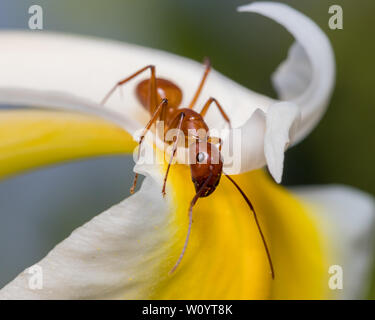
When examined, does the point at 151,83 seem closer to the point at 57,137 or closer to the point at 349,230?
the point at 57,137

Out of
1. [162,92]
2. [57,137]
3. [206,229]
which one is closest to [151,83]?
[162,92]

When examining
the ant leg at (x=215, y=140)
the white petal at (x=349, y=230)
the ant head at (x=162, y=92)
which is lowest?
the white petal at (x=349, y=230)

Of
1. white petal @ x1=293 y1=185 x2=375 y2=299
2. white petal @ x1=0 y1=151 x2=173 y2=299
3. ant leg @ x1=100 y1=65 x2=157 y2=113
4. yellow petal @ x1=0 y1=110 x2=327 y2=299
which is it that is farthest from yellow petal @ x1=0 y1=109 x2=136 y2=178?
white petal @ x1=293 y1=185 x2=375 y2=299

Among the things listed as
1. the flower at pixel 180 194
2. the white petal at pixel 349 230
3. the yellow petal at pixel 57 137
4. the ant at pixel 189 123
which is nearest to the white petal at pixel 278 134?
the flower at pixel 180 194

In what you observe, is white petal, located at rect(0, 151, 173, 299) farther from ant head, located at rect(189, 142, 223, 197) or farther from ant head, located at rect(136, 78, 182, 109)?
ant head, located at rect(136, 78, 182, 109)

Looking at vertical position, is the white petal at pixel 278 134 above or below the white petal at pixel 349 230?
above

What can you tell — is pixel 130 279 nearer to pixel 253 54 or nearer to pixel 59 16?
pixel 253 54

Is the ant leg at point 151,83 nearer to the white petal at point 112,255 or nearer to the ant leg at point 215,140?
the ant leg at point 215,140

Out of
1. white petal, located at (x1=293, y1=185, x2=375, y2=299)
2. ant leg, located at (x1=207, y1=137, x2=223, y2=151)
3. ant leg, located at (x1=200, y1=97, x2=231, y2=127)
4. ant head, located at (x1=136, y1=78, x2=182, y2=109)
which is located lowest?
white petal, located at (x1=293, y1=185, x2=375, y2=299)
